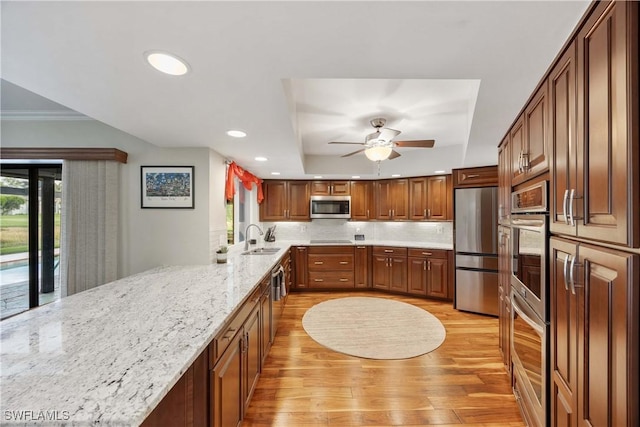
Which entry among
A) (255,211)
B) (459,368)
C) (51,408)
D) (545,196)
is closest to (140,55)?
(51,408)

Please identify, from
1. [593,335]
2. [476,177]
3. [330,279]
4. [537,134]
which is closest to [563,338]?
[593,335]

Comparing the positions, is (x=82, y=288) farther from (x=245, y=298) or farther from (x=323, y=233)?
(x=323, y=233)

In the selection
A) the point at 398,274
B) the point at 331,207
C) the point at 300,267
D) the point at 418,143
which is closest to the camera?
the point at 418,143

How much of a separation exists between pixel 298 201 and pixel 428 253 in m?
2.57

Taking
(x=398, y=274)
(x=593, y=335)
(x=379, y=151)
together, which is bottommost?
(x=398, y=274)

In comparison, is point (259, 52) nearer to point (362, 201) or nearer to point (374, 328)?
point (374, 328)

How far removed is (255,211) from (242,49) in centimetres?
389

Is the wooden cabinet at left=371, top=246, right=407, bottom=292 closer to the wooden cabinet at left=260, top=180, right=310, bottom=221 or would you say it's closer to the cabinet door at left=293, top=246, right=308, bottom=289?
the cabinet door at left=293, top=246, right=308, bottom=289

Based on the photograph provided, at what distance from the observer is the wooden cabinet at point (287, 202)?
199 inches

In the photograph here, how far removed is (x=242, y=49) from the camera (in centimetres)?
→ 113

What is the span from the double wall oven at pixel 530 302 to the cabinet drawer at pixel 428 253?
2.18 metres

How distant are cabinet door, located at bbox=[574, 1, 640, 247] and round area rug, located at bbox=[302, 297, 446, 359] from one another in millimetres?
2200

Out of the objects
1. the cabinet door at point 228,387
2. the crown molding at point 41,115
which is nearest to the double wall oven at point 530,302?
the cabinet door at point 228,387

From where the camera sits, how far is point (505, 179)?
2.21 m
